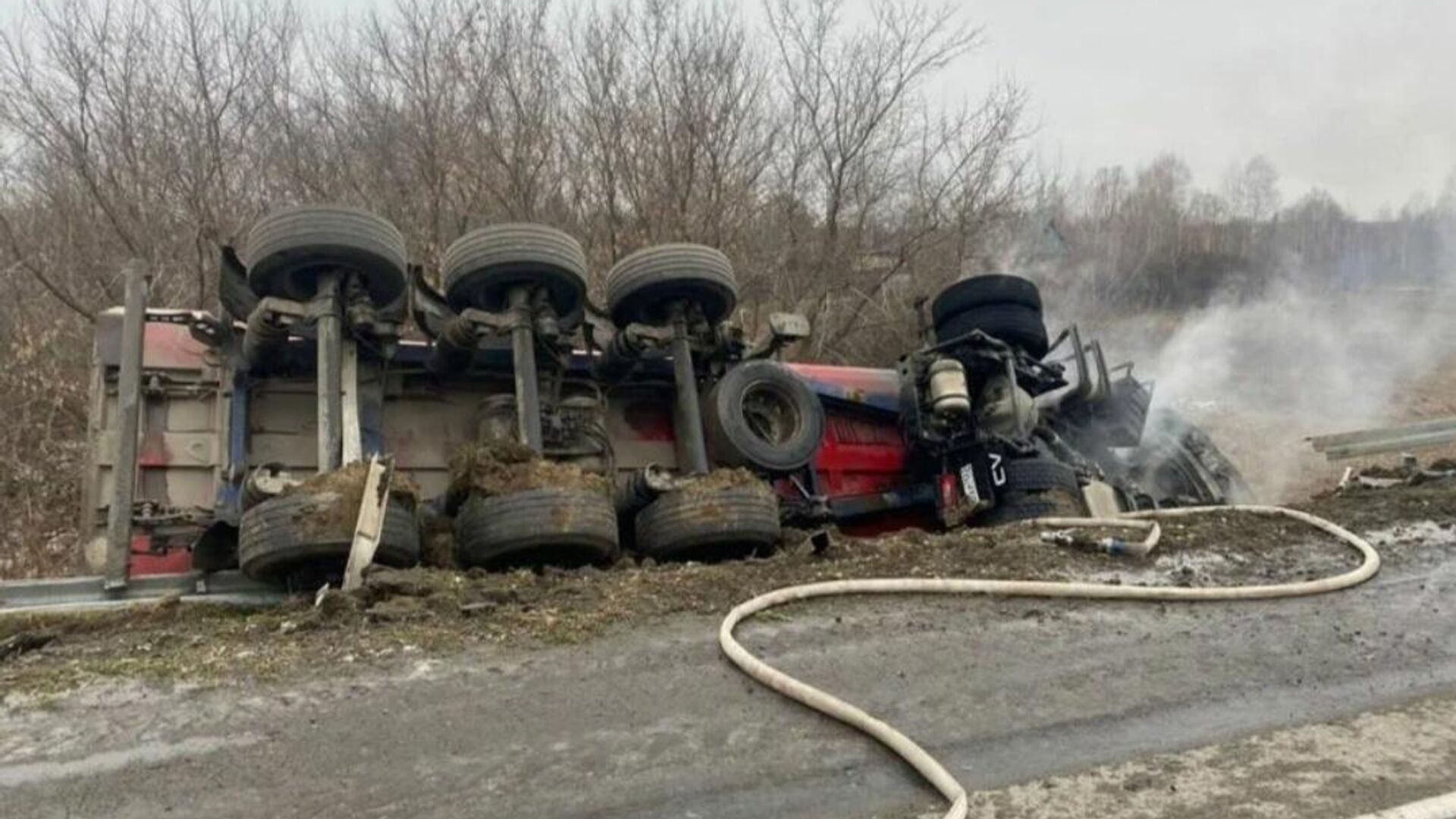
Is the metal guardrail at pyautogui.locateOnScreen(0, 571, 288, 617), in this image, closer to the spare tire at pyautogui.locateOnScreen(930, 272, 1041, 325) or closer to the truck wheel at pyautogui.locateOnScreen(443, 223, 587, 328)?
the truck wheel at pyautogui.locateOnScreen(443, 223, 587, 328)

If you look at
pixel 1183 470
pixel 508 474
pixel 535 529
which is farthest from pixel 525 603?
pixel 1183 470

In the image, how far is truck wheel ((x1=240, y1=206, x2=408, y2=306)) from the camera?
4.85 metres

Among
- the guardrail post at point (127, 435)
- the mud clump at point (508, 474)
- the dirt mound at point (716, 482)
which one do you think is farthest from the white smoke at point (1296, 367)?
the guardrail post at point (127, 435)

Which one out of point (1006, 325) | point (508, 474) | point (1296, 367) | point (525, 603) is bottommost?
point (525, 603)

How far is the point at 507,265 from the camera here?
534 centimetres

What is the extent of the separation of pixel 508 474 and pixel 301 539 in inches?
38.6

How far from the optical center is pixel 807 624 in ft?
12.5

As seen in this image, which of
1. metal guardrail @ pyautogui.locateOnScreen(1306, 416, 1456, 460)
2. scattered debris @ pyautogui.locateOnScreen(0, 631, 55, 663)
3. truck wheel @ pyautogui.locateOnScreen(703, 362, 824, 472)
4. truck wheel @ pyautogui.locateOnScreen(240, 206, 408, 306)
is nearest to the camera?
scattered debris @ pyautogui.locateOnScreen(0, 631, 55, 663)

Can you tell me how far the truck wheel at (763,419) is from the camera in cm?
609

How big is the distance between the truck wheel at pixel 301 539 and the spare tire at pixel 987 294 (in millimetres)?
4665

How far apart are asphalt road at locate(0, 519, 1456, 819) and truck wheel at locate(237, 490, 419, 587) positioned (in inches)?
40.1

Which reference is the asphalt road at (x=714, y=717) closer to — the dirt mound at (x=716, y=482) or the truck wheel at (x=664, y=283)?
the dirt mound at (x=716, y=482)

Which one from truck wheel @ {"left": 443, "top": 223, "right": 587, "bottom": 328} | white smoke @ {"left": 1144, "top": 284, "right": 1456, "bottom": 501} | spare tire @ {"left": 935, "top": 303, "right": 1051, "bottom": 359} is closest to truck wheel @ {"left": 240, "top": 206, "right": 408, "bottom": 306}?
truck wheel @ {"left": 443, "top": 223, "right": 587, "bottom": 328}

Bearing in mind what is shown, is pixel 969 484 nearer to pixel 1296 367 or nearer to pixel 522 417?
pixel 522 417
